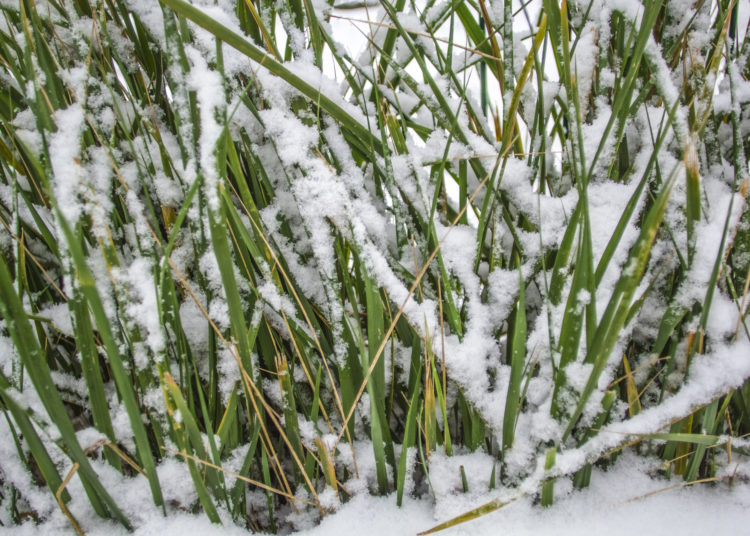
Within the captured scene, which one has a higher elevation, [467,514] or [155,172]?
[155,172]

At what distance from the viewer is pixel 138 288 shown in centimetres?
46

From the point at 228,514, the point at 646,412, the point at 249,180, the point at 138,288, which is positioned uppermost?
the point at 249,180

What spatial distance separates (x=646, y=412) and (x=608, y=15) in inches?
18.5

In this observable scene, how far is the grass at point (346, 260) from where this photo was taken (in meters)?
0.44

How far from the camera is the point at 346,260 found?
0.53 metres

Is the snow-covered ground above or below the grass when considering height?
below

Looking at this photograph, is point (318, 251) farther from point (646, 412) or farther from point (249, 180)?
point (646, 412)

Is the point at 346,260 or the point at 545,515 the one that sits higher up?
the point at 346,260

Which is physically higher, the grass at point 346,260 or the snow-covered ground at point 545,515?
the grass at point 346,260

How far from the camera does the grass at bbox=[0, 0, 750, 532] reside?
0.44m

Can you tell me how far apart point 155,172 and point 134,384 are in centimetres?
26

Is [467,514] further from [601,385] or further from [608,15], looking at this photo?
[608,15]

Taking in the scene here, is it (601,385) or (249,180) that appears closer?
(601,385)

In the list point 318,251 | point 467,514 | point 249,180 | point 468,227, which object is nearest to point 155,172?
point 249,180
